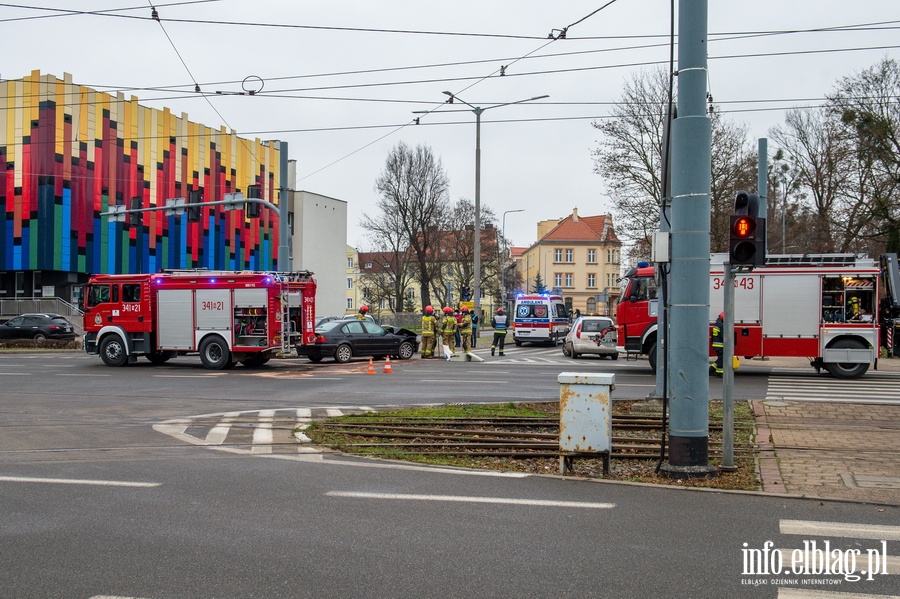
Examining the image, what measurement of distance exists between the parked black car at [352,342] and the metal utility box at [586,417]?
17528 millimetres

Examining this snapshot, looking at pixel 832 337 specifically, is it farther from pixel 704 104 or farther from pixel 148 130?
pixel 148 130

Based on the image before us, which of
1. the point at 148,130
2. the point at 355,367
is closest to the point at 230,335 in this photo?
the point at 355,367

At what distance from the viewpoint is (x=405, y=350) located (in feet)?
91.7

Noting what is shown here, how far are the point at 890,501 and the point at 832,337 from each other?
14.3 metres

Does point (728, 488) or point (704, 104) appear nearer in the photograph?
point (728, 488)

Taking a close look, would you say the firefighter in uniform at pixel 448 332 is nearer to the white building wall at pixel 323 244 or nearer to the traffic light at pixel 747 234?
the traffic light at pixel 747 234

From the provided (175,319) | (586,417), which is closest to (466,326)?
(175,319)

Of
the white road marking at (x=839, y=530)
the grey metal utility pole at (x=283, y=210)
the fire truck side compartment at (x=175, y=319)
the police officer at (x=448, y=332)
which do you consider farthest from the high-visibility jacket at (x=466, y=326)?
the white road marking at (x=839, y=530)

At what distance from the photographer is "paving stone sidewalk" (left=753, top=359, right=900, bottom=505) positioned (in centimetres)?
787

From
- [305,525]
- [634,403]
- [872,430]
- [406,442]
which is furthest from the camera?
[634,403]

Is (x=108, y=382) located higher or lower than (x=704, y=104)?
lower

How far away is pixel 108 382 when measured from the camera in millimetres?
19547

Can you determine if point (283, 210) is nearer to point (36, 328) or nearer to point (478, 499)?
point (36, 328)

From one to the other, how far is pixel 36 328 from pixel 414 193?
29.8 meters
